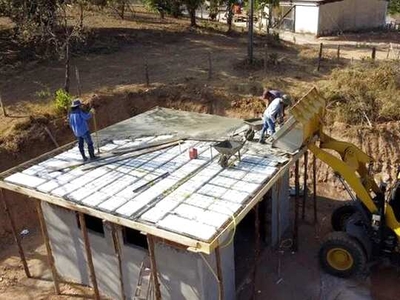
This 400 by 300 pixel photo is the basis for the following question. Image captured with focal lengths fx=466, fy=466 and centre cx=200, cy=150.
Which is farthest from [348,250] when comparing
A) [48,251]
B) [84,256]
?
[48,251]

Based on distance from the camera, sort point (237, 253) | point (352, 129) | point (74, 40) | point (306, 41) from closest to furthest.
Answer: point (237, 253) → point (352, 129) → point (74, 40) → point (306, 41)

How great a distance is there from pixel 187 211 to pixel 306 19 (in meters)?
26.2

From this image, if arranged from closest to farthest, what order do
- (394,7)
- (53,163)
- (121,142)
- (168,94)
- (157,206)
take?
(157,206) → (53,163) → (121,142) → (168,94) → (394,7)

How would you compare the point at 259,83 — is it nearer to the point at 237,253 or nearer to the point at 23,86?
the point at 237,253

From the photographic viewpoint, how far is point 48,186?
10.9 metres

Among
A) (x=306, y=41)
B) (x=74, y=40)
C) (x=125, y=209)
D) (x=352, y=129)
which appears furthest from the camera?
(x=306, y=41)

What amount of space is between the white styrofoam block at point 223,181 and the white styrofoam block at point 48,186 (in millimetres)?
3681

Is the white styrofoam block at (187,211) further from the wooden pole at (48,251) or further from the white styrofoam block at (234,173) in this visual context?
the wooden pole at (48,251)

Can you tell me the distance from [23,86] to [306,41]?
58.4 ft

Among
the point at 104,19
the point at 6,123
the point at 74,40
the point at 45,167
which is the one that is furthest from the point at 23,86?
the point at 104,19

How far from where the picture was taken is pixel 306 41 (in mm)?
29953

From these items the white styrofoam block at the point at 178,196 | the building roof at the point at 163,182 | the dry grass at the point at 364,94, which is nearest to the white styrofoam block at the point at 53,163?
the building roof at the point at 163,182

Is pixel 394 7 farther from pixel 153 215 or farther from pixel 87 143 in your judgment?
pixel 153 215

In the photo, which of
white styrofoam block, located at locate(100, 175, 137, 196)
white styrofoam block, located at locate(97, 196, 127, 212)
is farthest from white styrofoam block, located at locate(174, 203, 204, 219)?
white styrofoam block, located at locate(100, 175, 137, 196)
